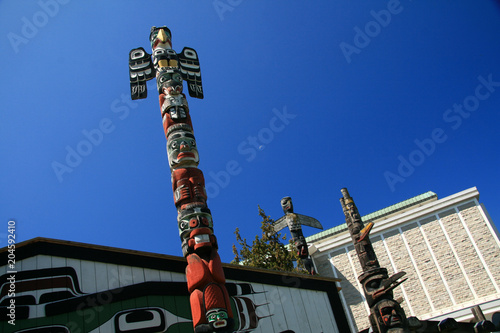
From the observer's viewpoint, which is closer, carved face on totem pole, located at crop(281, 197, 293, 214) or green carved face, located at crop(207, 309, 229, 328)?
green carved face, located at crop(207, 309, 229, 328)

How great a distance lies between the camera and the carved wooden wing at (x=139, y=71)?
29.4 ft

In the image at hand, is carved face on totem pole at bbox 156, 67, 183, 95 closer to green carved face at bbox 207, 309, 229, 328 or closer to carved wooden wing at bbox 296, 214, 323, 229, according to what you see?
green carved face at bbox 207, 309, 229, 328

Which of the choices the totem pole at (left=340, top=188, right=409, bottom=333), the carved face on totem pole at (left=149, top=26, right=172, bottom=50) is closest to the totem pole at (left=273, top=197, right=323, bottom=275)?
the totem pole at (left=340, top=188, right=409, bottom=333)

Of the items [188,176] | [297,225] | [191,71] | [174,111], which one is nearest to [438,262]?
[297,225]

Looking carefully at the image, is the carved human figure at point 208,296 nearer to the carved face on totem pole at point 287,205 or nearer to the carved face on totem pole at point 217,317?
the carved face on totem pole at point 217,317

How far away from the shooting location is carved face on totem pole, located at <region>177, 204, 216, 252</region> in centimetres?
573

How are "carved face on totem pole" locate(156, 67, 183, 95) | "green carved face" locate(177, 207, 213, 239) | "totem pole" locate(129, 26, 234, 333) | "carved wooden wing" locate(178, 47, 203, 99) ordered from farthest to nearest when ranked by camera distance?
"carved wooden wing" locate(178, 47, 203, 99)
"carved face on totem pole" locate(156, 67, 183, 95)
"green carved face" locate(177, 207, 213, 239)
"totem pole" locate(129, 26, 234, 333)

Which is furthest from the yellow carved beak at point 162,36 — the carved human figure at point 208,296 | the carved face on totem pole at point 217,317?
the carved face on totem pole at point 217,317

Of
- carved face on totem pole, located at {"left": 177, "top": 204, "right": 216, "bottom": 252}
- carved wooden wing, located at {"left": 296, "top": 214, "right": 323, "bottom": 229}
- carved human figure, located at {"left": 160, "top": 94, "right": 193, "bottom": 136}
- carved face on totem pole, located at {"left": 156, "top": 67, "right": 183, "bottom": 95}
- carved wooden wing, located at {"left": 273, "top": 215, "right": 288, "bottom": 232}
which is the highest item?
carved face on totem pole, located at {"left": 156, "top": 67, "right": 183, "bottom": 95}

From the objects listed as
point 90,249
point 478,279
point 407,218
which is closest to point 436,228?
point 407,218

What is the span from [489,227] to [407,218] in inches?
124

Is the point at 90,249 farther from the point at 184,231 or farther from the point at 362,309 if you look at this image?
the point at 362,309

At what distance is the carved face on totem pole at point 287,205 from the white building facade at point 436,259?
5.65 meters

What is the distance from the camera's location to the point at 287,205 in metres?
13.2
